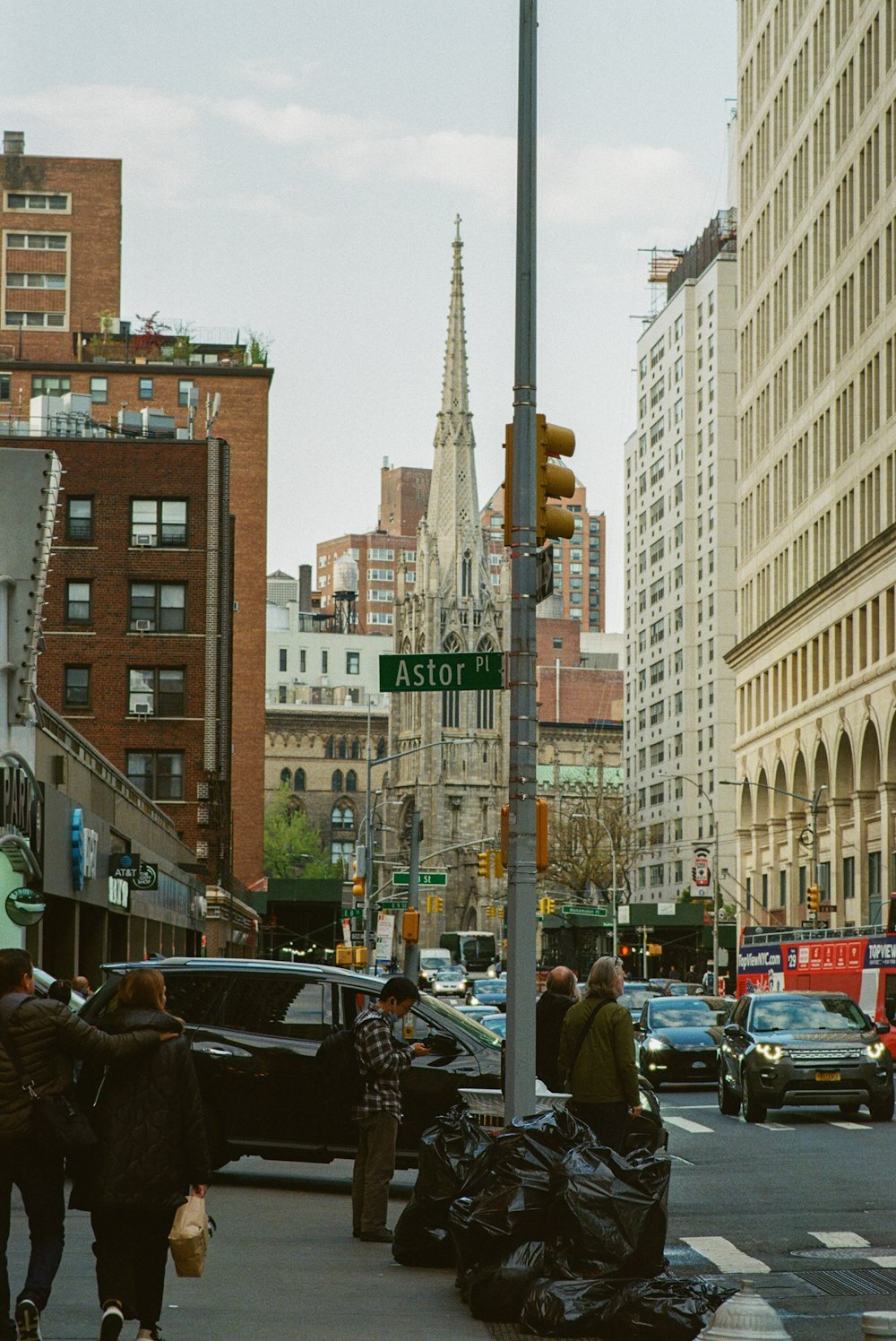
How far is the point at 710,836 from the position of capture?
114250 mm

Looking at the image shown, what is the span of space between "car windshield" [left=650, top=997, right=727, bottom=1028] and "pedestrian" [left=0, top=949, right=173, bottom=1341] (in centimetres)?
2543

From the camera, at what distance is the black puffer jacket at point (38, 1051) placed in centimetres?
888

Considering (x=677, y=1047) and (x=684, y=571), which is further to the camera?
(x=684, y=571)

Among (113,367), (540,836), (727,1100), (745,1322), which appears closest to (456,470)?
(113,367)

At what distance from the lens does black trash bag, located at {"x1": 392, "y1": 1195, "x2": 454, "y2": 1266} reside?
12.0 metres

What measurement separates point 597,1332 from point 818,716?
216ft

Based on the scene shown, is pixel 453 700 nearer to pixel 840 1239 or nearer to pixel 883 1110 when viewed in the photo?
pixel 883 1110

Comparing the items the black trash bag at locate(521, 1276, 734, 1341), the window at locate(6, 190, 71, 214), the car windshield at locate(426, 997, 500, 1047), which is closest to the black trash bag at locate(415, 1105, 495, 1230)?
the black trash bag at locate(521, 1276, 734, 1341)

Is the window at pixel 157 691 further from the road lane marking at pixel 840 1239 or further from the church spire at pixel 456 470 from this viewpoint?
the church spire at pixel 456 470

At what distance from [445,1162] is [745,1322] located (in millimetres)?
5329

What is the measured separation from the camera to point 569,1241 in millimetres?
10023

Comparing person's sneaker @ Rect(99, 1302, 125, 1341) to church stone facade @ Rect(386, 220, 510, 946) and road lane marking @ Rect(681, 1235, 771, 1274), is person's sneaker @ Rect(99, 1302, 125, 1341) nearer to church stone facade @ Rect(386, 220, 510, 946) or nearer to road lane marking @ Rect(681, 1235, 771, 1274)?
road lane marking @ Rect(681, 1235, 771, 1274)

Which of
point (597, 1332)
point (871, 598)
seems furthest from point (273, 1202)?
point (871, 598)

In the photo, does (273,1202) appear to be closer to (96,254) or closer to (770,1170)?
(770,1170)
